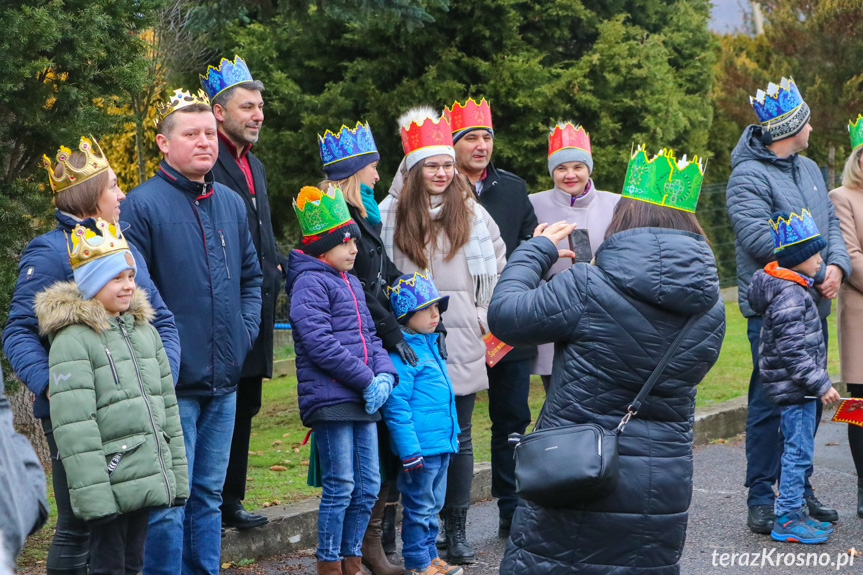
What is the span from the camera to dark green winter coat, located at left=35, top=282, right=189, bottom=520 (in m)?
3.79

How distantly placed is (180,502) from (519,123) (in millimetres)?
7773

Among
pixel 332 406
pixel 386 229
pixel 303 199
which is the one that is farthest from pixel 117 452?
pixel 386 229

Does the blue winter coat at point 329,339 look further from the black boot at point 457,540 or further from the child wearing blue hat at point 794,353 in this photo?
the child wearing blue hat at point 794,353

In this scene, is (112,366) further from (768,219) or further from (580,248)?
(768,219)

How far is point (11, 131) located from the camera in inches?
220

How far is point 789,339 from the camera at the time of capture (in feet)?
19.4

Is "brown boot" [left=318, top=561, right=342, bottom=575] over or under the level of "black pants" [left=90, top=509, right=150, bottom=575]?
under

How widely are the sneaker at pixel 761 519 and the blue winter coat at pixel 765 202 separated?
3.75 ft

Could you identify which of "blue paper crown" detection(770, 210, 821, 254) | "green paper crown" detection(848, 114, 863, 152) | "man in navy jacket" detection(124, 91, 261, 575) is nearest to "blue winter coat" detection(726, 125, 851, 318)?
"blue paper crown" detection(770, 210, 821, 254)

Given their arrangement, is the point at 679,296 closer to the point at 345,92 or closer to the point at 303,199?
the point at 303,199

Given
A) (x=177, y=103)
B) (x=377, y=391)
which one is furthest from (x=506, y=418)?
(x=177, y=103)

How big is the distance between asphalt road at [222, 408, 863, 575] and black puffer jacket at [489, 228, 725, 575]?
2.09 metres

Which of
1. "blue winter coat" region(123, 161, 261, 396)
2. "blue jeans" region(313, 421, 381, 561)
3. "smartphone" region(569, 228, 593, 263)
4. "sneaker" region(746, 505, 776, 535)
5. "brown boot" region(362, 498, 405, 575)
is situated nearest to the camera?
"blue winter coat" region(123, 161, 261, 396)

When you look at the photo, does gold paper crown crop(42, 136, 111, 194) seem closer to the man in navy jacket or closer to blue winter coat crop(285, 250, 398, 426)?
the man in navy jacket
